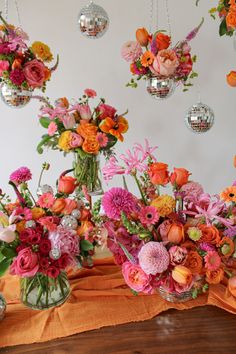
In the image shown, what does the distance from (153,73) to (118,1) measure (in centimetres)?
64

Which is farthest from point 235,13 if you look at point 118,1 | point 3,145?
point 3,145

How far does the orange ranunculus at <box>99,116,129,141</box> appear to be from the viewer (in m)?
1.18

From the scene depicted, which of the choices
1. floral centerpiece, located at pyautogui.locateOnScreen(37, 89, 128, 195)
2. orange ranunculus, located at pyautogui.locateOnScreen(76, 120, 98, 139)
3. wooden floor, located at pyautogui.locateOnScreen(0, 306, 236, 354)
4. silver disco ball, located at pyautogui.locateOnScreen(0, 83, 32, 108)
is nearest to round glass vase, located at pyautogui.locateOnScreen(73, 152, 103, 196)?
floral centerpiece, located at pyautogui.locateOnScreen(37, 89, 128, 195)

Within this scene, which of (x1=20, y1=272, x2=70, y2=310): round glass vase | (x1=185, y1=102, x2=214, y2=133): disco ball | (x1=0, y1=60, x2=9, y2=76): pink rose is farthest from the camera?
(x1=185, y1=102, x2=214, y2=133): disco ball

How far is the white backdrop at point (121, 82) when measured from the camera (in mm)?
1783

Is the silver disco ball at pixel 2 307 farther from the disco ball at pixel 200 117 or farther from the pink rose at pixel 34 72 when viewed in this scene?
the disco ball at pixel 200 117

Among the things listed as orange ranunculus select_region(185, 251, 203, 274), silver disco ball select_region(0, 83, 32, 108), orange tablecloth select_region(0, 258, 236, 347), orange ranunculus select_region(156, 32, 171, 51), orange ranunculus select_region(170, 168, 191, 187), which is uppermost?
orange ranunculus select_region(156, 32, 171, 51)

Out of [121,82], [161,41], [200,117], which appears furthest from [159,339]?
[121,82]

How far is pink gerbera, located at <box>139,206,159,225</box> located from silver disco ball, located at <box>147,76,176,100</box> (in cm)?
68

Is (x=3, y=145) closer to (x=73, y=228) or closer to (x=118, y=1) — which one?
(x=118, y=1)

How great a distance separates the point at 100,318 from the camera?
84 centimetres

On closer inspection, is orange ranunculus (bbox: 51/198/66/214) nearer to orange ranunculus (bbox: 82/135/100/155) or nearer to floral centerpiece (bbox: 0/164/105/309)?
floral centerpiece (bbox: 0/164/105/309)

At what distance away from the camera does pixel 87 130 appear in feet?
3.82

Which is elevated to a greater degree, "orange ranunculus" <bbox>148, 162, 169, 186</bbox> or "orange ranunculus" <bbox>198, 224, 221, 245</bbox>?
"orange ranunculus" <bbox>148, 162, 169, 186</bbox>
